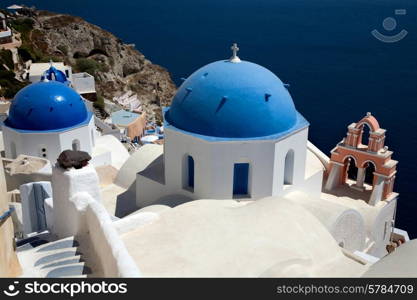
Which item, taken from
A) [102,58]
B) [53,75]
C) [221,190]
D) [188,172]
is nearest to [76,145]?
[188,172]

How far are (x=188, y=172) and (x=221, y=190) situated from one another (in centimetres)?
118

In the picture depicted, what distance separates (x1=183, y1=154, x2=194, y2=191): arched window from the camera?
1141 cm

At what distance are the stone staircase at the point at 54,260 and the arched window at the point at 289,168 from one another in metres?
6.00

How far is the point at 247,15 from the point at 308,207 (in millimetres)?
102118

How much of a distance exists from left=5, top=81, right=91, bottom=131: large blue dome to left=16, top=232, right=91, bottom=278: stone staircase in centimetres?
767

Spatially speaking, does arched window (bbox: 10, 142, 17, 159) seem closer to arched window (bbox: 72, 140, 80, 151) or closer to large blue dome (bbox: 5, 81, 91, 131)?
large blue dome (bbox: 5, 81, 91, 131)

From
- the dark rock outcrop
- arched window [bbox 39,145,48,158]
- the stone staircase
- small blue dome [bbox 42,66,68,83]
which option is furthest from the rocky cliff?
the stone staircase

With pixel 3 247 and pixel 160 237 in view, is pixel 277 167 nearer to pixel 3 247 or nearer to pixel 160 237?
pixel 160 237

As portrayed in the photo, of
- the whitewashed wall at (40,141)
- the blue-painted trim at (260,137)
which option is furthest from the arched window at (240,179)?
the whitewashed wall at (40,141)

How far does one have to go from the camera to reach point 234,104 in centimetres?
1065

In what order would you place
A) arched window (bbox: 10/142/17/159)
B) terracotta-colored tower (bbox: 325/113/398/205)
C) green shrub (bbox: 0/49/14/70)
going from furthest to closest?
green shrub (bbox: 0/49/14/70)
arched window (bbox: 10/142/17/159)
terracotta-colored tower (bbox: 325/113/398/205)

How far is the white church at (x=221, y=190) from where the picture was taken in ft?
23.9

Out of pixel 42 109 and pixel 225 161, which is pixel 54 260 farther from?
pixel 42 109

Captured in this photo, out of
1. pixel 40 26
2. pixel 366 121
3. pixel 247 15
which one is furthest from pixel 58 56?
pixel 247 15
